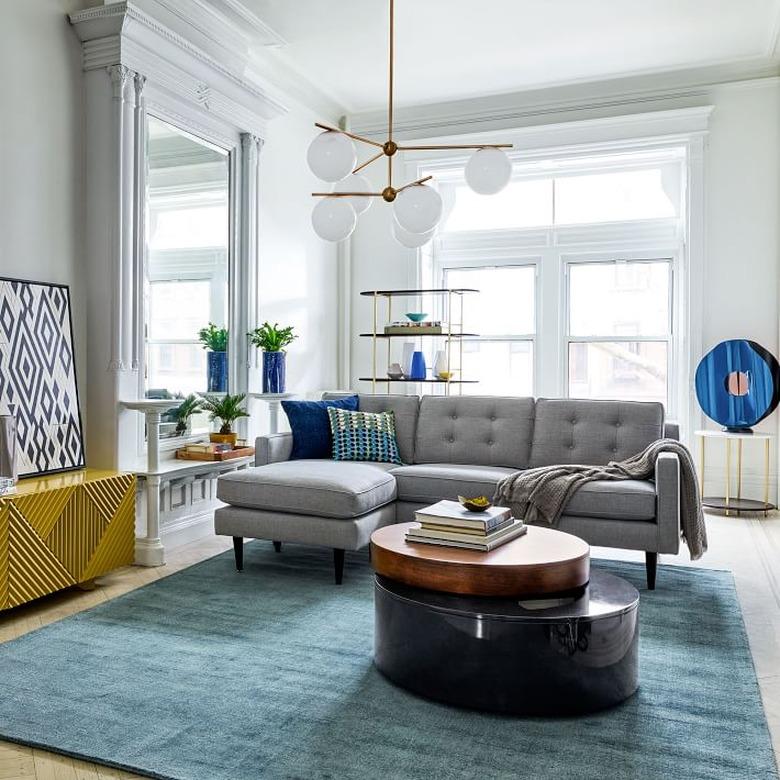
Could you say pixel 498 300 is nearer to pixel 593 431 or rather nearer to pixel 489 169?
pixel 593 431

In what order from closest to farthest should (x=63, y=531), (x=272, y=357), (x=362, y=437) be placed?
1. (x=63, y=531)
2. (x=362, y=437)
3. (x=272, y=357)

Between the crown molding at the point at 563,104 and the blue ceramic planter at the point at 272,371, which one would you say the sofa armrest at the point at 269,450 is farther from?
the crown molding at the point at 563,104

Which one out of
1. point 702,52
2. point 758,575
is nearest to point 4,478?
point 758,575

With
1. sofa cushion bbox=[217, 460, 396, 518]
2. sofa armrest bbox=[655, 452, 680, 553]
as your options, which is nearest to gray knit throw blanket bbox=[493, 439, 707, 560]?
sofa armrest bbox=[655, 452, 680, 553]

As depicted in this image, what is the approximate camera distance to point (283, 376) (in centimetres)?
495

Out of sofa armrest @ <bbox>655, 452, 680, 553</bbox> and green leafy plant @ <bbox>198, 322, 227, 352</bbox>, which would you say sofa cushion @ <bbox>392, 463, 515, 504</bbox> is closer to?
sofa armrest @ <bbox>655, 452, 680, 553</bbox>

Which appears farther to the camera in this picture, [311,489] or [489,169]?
[311,489]

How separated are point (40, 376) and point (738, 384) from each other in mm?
4271

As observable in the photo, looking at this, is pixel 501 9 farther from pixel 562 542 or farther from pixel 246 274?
pixel 562 542

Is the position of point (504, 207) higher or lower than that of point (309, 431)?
higher

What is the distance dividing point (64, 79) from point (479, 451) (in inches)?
112

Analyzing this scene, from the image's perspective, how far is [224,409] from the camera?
4.54m

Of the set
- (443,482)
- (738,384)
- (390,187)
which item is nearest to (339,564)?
(443,482)

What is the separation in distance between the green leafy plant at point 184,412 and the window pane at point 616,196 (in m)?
3.30
